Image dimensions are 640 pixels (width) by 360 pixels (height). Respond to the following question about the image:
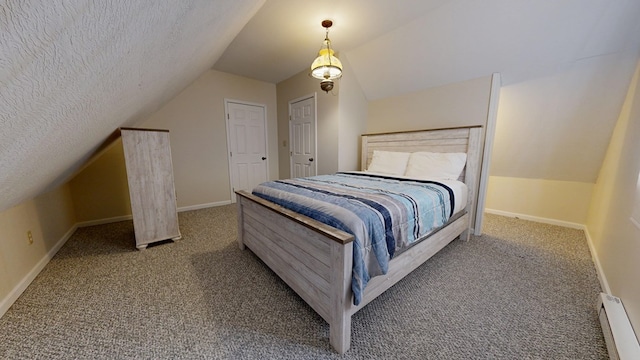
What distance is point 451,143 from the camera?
269cm

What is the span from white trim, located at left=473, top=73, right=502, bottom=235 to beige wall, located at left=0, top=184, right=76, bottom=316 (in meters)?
4.22

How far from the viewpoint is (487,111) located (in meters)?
2.54

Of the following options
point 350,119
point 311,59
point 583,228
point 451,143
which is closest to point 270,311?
point 451,143

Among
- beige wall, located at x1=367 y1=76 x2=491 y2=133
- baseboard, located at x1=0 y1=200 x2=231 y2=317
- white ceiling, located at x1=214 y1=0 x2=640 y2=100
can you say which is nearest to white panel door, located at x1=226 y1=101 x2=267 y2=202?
white ceiling, located at x1=214 y1=0 x2=640 y2=100

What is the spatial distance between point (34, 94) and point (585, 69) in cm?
379

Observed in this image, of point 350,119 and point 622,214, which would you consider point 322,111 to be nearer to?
point 350,119

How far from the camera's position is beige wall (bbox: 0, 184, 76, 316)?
1.53 m

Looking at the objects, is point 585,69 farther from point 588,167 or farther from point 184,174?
point 184,174

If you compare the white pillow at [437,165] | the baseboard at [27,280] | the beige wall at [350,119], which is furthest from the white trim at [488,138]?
the baseboard at [27,280]

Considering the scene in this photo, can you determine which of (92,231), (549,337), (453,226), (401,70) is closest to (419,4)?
(401,70)

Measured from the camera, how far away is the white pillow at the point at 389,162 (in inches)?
113

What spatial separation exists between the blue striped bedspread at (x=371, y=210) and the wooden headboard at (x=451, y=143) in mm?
738

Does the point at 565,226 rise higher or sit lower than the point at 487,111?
lower

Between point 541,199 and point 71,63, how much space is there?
4678 mm
